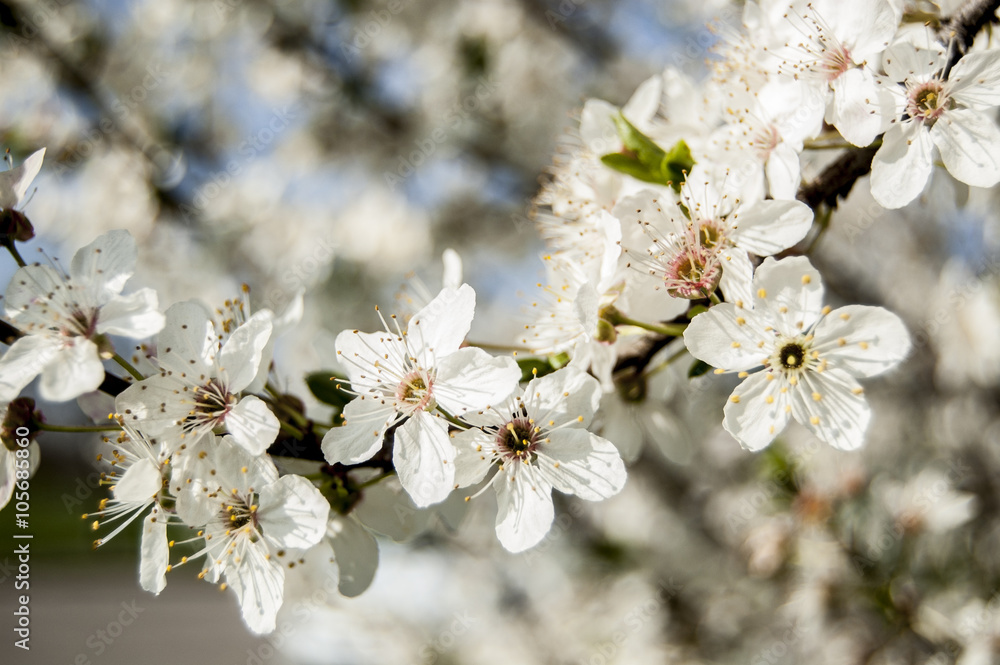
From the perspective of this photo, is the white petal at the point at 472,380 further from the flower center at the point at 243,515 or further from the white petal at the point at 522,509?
the flower center at the point at 243,515

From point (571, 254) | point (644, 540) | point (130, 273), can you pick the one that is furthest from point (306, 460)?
point (644, 540)

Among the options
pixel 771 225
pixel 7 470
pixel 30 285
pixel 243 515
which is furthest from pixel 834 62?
pixel 7 470

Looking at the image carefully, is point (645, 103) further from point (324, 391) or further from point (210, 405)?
point (210, 405)

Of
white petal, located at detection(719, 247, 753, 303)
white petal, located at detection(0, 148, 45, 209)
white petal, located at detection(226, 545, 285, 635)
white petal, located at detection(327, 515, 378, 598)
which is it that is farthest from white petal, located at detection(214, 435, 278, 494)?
white petal, located at detection(719, 247, 753, 303)

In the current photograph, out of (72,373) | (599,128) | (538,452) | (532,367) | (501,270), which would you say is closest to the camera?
(72,373)

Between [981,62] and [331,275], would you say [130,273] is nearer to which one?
[981,62]
